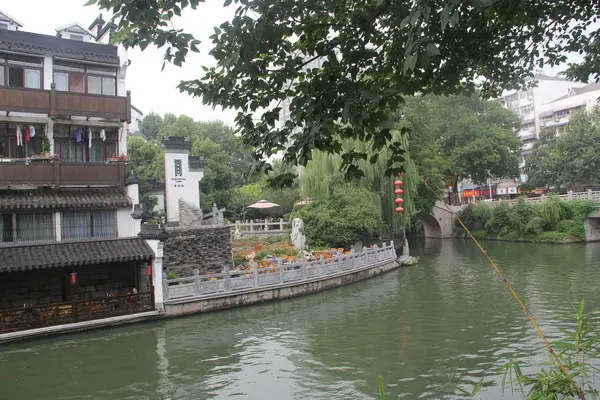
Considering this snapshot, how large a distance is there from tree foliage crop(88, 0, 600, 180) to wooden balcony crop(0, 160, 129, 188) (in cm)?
947

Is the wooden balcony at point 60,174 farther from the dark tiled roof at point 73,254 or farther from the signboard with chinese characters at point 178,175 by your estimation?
the signboard with chinese characters at point 178,175

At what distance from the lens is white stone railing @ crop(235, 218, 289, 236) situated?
89.6ft

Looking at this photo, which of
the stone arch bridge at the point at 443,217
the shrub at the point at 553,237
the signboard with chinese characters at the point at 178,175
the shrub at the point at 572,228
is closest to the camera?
the signboard with chinese characters at the point at 178,175

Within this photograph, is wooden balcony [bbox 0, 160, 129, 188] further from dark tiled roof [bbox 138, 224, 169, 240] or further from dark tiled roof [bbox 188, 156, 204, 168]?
dark tiled roof [bbox 188, 156, 204, 168]

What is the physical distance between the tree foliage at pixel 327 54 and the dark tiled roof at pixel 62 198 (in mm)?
9274

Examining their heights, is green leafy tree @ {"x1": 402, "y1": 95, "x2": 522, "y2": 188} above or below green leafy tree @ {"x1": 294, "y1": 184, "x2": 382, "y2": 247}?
above

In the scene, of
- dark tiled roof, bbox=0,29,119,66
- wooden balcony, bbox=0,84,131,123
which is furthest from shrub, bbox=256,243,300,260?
dark tiled roof, bbox=0,29,119,66

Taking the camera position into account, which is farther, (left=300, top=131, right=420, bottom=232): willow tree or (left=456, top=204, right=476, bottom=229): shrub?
(left=456, top=204, right=476, bottom=229): shrub

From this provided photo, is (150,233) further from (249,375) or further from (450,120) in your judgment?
(450,120)

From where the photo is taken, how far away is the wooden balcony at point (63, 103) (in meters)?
12.8

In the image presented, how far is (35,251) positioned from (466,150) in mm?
31912

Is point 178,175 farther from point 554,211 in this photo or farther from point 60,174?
point 554,211

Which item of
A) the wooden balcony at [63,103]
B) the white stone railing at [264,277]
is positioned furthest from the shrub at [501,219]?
the wooden balcony at [63,103]

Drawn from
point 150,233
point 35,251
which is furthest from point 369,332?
point 35,251
